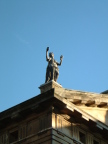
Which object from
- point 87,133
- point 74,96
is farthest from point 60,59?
point 87,133

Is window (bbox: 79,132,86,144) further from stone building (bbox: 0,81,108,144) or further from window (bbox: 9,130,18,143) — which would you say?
window (bbox: 9,130,18,143)

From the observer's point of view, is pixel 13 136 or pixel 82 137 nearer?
pixel 13 136

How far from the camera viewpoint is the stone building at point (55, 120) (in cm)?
3503

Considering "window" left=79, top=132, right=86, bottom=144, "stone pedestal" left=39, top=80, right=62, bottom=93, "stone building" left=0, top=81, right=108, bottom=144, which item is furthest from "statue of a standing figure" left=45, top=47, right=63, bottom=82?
"window" left=79, top=132, right=86, bottom=144

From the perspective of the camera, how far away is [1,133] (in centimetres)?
3791

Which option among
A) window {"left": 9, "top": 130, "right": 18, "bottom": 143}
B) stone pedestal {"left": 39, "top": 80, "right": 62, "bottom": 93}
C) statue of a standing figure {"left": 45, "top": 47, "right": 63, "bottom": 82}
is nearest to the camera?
stone pedestal {"left": 39, "top": 80, "right": 62, "bottom": 93}

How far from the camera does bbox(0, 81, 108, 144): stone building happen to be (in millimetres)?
35031

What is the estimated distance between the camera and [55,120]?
35.3 m

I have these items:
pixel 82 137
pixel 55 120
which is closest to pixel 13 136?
pixel 55 120

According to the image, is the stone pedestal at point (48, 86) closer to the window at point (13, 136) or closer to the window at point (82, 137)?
the window at point (13, 136)

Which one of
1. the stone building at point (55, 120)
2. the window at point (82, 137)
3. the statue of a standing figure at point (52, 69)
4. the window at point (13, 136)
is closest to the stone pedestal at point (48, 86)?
the stone building at point (55, 120)

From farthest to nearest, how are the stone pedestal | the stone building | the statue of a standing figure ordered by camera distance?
the statue of a standing figure, the stone pedestal, the stone building

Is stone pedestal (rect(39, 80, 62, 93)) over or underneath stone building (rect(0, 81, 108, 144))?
over

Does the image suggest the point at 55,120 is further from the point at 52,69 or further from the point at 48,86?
the point at 52,69
